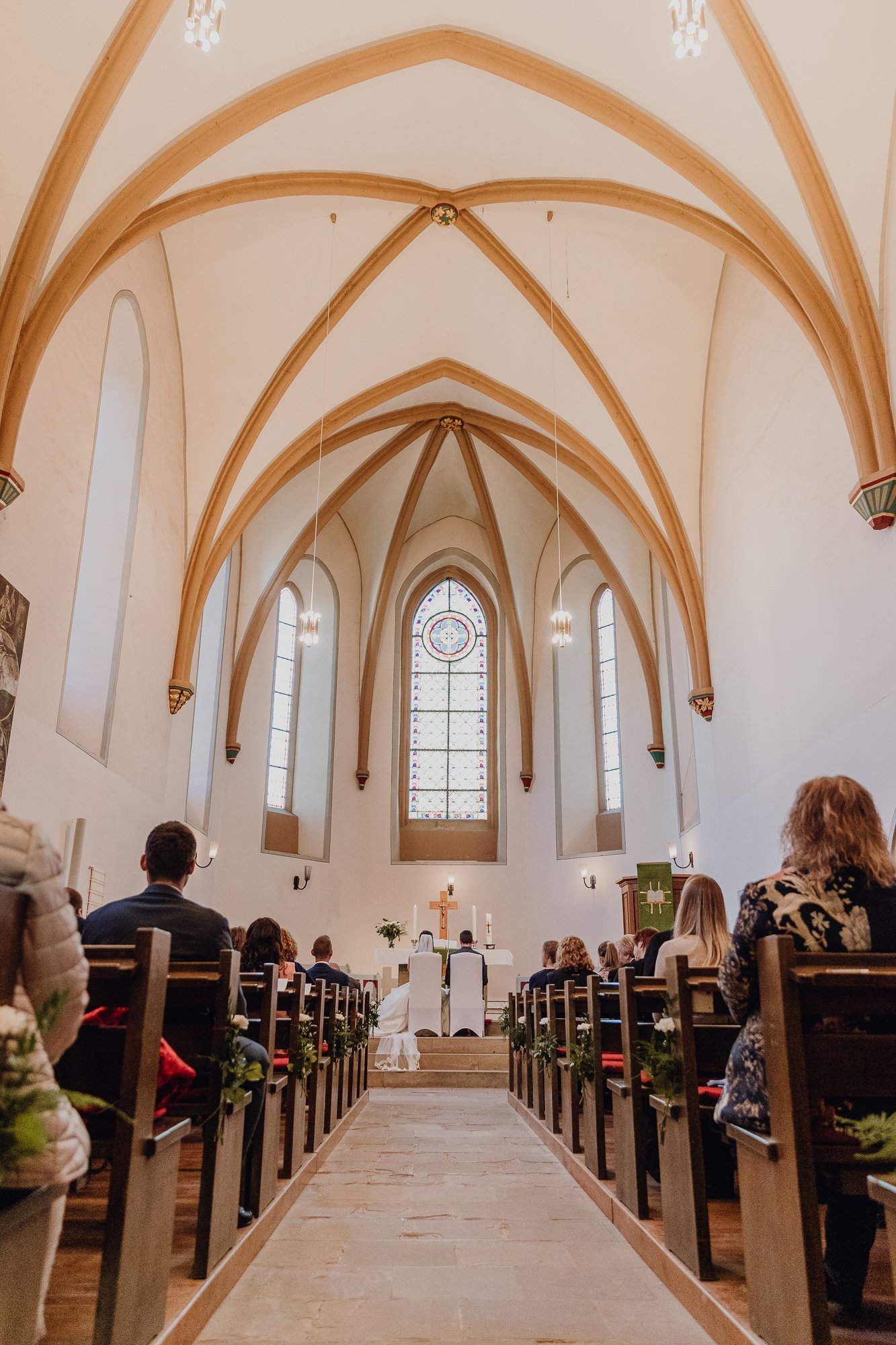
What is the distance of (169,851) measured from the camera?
11.7 feet

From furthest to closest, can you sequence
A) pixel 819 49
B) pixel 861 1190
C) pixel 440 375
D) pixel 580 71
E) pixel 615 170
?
pixel 440 375
pixel 615 170
pixel 580 71
pixel 819 49
pixel 861 1190

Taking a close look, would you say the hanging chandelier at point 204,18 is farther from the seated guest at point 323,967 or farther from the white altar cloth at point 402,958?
the white altar cloth at point 402,958

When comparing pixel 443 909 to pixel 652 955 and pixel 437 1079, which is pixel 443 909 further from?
pixel 652 955

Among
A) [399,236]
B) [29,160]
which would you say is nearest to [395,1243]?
[29,160]

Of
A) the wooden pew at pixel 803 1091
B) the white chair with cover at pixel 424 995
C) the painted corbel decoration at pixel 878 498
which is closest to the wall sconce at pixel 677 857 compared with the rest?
the white chair with cover at pixel 424 995

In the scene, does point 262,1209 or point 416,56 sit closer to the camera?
point 262,1209

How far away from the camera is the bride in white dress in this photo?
36.1ft

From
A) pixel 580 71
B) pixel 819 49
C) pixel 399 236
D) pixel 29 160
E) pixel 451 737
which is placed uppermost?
pixel 399 236

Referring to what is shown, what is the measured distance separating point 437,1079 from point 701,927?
24.2ft

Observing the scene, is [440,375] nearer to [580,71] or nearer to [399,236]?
[399,236]

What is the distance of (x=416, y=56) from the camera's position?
774 centimetres

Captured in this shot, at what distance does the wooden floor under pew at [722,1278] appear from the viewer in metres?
2.52

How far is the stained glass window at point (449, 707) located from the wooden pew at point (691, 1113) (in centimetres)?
1346

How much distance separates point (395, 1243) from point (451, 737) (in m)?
13.8
